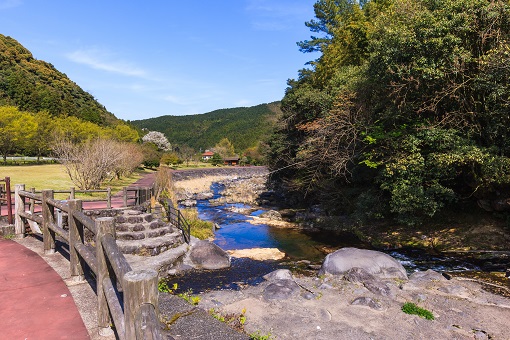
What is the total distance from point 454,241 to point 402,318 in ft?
28.2

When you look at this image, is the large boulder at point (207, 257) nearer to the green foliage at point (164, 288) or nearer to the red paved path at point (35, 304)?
the green foliage at point (164, 288)

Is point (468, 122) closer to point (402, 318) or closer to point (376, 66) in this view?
point (376, 66)

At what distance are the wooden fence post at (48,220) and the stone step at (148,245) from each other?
3006 mm

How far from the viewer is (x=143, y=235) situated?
10.5 m

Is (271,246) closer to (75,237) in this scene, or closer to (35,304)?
(75,237)

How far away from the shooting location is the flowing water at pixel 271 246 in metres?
9.85

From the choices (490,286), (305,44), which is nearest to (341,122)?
(490,286)

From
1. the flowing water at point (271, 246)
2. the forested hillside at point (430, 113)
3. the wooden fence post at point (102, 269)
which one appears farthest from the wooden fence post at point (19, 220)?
the forested hillside at point (430, 113)

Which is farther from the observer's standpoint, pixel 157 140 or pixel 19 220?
pixel 157 140

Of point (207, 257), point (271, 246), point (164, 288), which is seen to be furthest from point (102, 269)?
point (271, 246)

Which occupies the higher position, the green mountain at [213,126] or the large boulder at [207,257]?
the green mountain at [213,126]

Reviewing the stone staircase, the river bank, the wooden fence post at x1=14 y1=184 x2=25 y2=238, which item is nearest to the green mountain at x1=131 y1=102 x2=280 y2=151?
the stone staircase

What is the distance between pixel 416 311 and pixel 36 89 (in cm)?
7566

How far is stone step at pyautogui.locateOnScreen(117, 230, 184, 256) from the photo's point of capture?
981 centimetres
